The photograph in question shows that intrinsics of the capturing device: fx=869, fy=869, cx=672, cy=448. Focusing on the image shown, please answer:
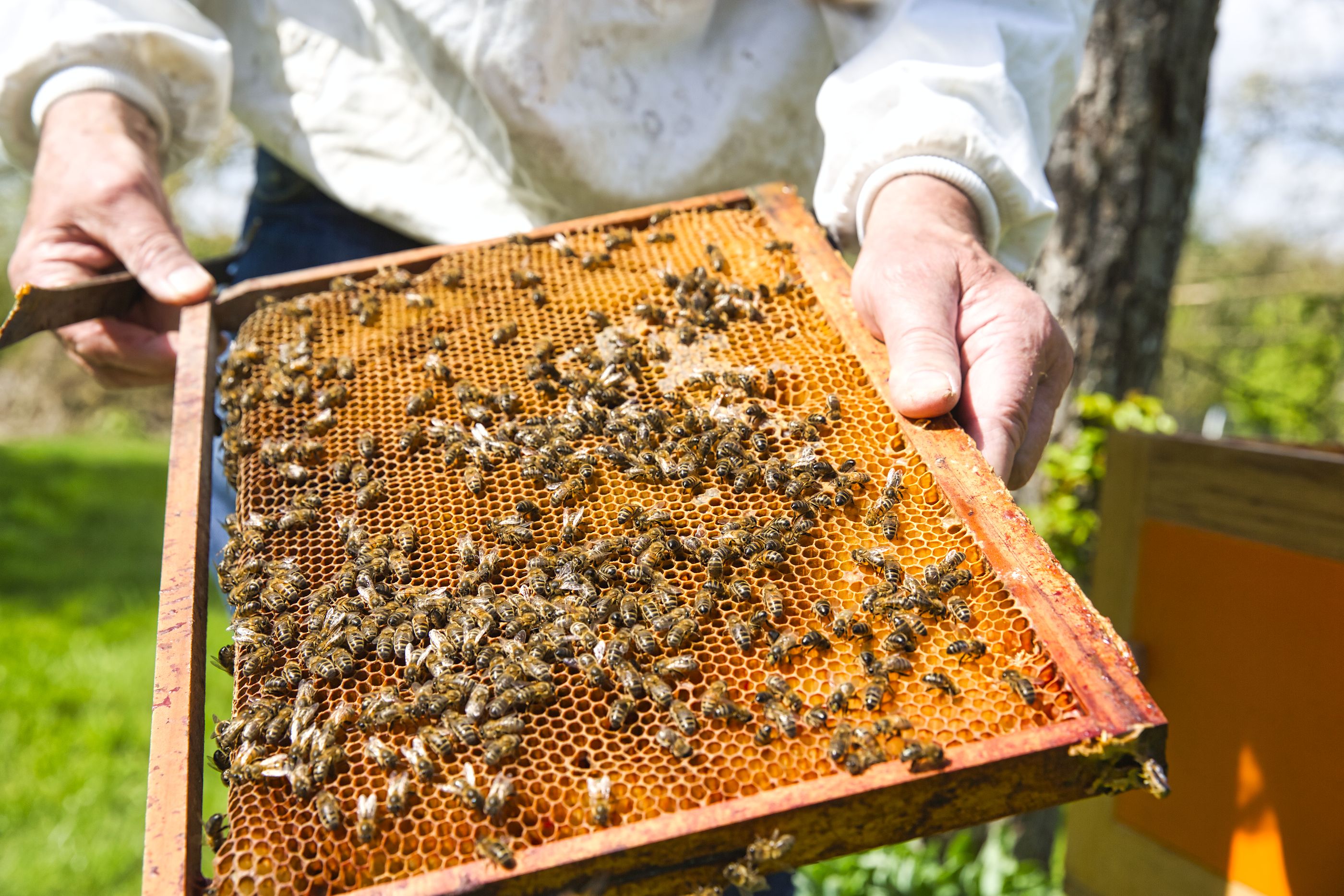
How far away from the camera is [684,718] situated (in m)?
1.84

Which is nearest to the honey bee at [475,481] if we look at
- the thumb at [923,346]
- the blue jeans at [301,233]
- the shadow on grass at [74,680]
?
the thumb at [923,346]

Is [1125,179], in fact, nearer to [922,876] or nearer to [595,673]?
Result: [922,876]

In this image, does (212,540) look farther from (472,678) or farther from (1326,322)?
(1326,322)

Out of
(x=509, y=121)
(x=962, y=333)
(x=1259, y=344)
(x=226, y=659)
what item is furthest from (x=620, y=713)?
(x=1259, y=344)

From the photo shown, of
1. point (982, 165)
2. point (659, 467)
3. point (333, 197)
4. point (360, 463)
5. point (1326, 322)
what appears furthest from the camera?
point (1326, 322)

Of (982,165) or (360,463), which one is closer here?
(360,463)

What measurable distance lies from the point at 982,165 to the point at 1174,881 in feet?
9.68

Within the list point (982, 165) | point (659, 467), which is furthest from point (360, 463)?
point (982, 165)

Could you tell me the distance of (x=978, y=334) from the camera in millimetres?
2480

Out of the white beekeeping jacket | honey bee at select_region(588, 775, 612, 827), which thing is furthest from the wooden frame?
honey bee at select_region(588, 775, 612, 827)

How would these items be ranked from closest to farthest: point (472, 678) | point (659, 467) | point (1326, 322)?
point (472, 678), point (659, 467), point (1326, 322)

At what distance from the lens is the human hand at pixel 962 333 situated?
2.33 meters

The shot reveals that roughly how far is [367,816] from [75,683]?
6773 millimetres

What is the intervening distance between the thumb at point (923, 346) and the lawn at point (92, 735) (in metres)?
3.27
